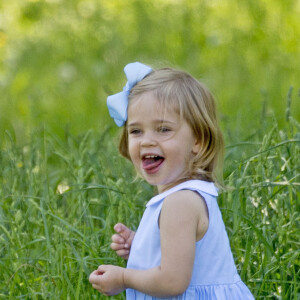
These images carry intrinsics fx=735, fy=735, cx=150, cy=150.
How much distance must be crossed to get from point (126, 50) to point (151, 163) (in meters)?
4.03

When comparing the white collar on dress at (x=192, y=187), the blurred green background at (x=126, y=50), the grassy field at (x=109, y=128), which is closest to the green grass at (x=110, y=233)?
the grassy field at (x=109, y=128)

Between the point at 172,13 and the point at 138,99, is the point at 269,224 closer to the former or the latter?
the point at 138,99

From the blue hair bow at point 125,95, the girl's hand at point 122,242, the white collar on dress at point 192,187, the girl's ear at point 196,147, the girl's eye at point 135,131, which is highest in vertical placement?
the blue hair bow at point 125,95

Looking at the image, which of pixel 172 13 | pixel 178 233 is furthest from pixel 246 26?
pixel 178 233

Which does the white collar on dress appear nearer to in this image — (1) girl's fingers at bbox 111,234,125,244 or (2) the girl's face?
(2) the girl's face

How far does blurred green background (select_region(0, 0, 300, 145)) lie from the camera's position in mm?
5133

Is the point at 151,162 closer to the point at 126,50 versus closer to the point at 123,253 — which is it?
the point at 123,253

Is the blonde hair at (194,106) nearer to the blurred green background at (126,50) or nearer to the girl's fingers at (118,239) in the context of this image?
the girl's fingers at (118,239)

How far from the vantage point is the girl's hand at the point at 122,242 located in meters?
2.28

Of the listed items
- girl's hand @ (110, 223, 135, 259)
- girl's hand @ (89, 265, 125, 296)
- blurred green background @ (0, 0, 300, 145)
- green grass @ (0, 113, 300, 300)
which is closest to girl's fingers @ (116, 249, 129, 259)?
girl's hand @ (110, 223, 135, 259)

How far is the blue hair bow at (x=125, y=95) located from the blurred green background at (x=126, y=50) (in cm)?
233

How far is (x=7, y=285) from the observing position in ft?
8.11

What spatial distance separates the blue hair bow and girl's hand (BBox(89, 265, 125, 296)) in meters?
0.45

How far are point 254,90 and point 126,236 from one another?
3163 millimetres
